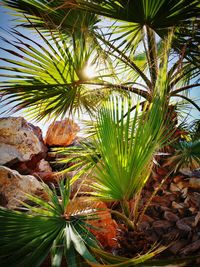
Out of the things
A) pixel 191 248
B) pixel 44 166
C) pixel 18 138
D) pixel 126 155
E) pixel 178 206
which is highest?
pixel 126 155

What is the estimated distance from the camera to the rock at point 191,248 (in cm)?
133

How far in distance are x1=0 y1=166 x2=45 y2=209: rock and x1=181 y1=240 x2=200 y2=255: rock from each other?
1486mm

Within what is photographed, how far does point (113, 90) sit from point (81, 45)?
18.4 inches

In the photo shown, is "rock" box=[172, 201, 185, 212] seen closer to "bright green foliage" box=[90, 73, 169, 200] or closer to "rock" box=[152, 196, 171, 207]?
"rock" box=[152, 196, 171, 207]

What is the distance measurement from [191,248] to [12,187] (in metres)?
1.68

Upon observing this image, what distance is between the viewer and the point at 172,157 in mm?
1817

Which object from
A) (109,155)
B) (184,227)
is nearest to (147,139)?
(109,155)

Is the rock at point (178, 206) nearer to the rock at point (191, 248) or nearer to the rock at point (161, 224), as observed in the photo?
the rock at point (161, 224)

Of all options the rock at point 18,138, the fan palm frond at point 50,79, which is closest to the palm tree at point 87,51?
the fan palm frond at point 50,79

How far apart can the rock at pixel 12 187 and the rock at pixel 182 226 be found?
1.41 m

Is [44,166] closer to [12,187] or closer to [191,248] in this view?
[12,187]

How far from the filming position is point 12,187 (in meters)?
2.40

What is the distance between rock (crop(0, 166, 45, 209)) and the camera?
2318 mm

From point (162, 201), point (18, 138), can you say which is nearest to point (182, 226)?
point (162, 201)
